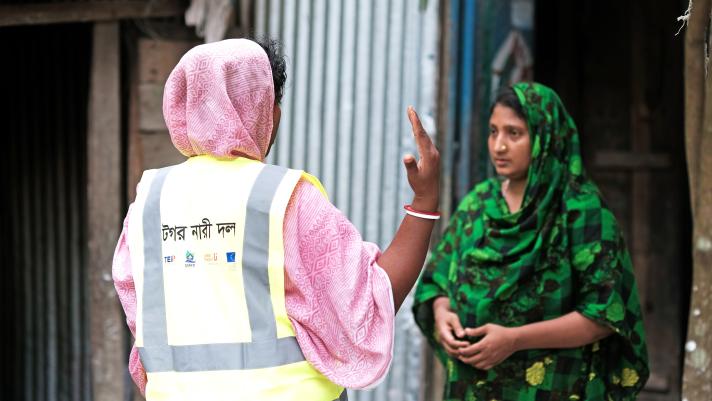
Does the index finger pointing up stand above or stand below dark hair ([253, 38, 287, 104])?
below

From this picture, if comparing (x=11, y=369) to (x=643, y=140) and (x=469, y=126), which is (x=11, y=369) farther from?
(x=643, y=140)

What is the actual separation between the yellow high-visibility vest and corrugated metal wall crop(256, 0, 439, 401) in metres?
2.32

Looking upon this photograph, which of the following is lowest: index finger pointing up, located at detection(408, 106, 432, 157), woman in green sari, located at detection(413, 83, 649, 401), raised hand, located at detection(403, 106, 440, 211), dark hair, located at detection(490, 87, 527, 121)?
woman in green sari, located at detection(413, 83, 649, 401)

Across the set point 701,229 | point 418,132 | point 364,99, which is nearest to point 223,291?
point 418,132

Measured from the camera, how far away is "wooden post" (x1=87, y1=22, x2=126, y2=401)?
4.61 meters

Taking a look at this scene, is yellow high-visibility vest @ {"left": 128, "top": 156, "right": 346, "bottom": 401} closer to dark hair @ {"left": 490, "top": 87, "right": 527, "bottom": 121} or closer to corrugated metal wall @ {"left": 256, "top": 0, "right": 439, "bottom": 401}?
dark hair @ {"left": 490, "top": 87, "right": 527, "bottom": 121}

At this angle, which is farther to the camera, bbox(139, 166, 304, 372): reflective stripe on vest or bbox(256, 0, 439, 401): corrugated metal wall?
bbox(256, 0, 439, 401): corrugated metal wall

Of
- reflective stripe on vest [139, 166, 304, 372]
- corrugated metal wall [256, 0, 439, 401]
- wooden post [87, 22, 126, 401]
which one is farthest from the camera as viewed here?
wooden post [87, 22, 126, 401]

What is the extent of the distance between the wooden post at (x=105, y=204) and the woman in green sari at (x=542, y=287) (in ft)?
5.71

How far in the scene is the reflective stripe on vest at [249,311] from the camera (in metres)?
2.15

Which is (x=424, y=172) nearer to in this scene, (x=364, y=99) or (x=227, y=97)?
(x=227, y=97)

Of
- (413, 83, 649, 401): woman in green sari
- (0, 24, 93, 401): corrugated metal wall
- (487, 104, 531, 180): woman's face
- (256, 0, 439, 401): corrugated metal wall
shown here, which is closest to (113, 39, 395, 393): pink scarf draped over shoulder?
(413, 83, 649, 401): woman in green sari

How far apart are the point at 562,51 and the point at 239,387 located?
13.2 ft

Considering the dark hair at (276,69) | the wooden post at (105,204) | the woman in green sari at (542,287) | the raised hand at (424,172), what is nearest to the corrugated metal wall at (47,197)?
the wooden post at (105,204)
